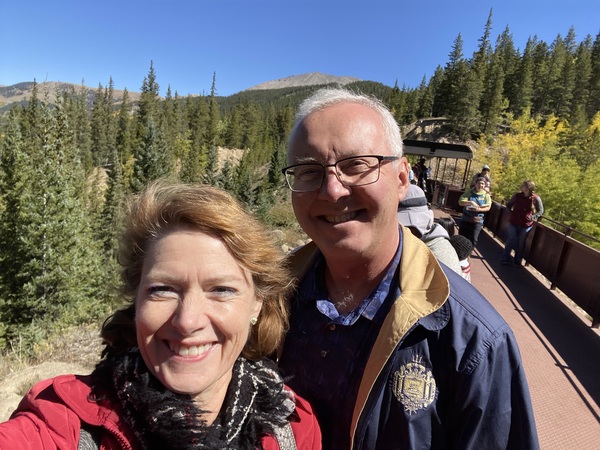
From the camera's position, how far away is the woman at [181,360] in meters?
1.24

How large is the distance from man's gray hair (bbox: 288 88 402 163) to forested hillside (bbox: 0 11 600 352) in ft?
3.14

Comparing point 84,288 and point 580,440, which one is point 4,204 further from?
point 580,440

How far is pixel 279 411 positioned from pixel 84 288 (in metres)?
29.8

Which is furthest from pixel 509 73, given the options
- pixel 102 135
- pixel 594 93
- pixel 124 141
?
pixel 102 135

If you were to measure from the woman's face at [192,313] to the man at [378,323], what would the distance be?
406mm

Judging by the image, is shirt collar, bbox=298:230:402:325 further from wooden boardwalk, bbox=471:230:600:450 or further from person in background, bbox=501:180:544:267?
person in background, bbox=501:180:544:267

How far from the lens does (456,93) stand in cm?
7069

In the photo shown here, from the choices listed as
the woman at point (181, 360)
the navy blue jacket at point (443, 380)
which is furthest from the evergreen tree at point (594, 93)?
the woman at point (181, 360)

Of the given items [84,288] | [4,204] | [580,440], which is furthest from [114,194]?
[580,440]

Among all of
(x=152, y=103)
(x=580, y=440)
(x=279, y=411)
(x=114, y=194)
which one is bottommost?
(x=114, y=194)

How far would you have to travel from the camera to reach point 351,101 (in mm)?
1776

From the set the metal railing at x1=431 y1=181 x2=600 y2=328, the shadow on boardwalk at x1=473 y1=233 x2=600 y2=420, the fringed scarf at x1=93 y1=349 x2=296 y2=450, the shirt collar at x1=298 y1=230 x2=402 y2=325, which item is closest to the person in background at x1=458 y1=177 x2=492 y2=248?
the shadow on boardwalk at x1=473 y1=233 x2=600 y2=420

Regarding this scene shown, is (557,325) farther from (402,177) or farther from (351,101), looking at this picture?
(351,101)

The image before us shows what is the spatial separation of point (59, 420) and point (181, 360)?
0.39m
